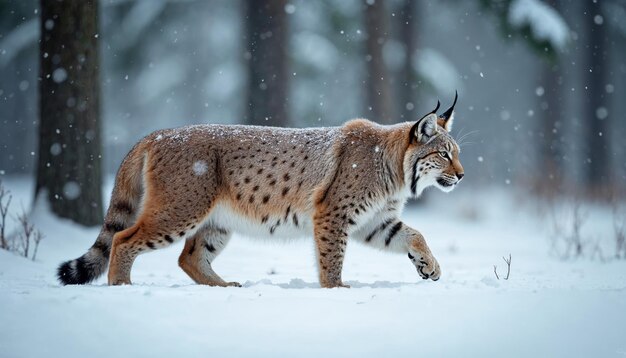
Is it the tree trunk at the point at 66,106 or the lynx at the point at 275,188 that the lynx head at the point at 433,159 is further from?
the tree trunk at the point at 66,106

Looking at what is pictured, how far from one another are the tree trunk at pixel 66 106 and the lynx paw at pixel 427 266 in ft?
15.6

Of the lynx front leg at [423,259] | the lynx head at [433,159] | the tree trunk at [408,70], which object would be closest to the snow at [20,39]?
the tree trunk at [408,70]

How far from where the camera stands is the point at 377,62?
1619cm

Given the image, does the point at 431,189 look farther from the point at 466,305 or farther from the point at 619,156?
the point at 619,156

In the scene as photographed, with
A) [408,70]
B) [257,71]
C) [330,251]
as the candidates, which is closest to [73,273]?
[330,251]

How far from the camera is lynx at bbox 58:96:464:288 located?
5848 mm

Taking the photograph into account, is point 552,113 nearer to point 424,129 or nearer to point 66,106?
point 66,106

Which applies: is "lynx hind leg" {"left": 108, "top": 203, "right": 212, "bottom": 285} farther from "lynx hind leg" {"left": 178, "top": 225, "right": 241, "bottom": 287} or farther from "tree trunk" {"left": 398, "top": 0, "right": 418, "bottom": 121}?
"tree trunk" {"left": 398, "top": 0, "right": 418, "bottom": 121}

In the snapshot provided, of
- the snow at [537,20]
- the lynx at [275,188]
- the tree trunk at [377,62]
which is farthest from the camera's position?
the tree trunk at [377,62]

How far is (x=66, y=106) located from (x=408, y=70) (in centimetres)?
1053

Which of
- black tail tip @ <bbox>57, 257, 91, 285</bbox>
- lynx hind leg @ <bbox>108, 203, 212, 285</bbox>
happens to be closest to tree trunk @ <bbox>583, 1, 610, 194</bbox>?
lynx hind leg @ <bbox>108, 203, 212, 285</bbox>

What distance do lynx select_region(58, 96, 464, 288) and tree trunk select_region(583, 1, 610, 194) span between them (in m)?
16.2

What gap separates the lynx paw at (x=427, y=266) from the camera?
6129mm

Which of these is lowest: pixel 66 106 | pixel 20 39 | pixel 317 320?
pixel 317 320
